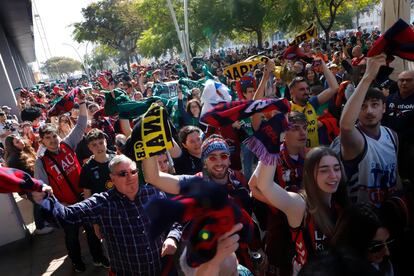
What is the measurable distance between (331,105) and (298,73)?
2.57 meters

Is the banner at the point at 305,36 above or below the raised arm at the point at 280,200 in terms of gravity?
above

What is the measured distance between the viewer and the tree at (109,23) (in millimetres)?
46375

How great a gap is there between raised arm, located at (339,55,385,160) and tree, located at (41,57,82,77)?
106 metres

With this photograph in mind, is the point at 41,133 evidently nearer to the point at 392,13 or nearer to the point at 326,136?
the point at 326,136

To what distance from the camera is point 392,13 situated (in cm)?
566

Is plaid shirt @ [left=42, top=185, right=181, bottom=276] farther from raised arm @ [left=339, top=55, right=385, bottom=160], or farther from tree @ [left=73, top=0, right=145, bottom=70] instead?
tree @ [left=73, top=0, right=145, bottom=70]

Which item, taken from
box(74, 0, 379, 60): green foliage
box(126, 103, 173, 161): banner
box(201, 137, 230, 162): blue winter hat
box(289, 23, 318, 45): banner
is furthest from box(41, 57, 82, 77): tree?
box(126, 103, 173, 161): banner

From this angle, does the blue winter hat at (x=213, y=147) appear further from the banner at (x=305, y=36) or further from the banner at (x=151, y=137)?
Result: the banner at (x=305, y=36)

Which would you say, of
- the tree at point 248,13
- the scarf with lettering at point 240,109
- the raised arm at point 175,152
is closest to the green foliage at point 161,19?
the tree at point 248,13

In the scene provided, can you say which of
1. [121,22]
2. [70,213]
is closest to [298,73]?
[70,213]

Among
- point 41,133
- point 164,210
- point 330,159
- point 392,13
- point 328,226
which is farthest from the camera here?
point 392,13

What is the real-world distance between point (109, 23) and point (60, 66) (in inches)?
2560

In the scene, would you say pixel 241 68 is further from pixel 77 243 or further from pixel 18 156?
pixel 18 156

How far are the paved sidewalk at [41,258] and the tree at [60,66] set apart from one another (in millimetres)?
102809
